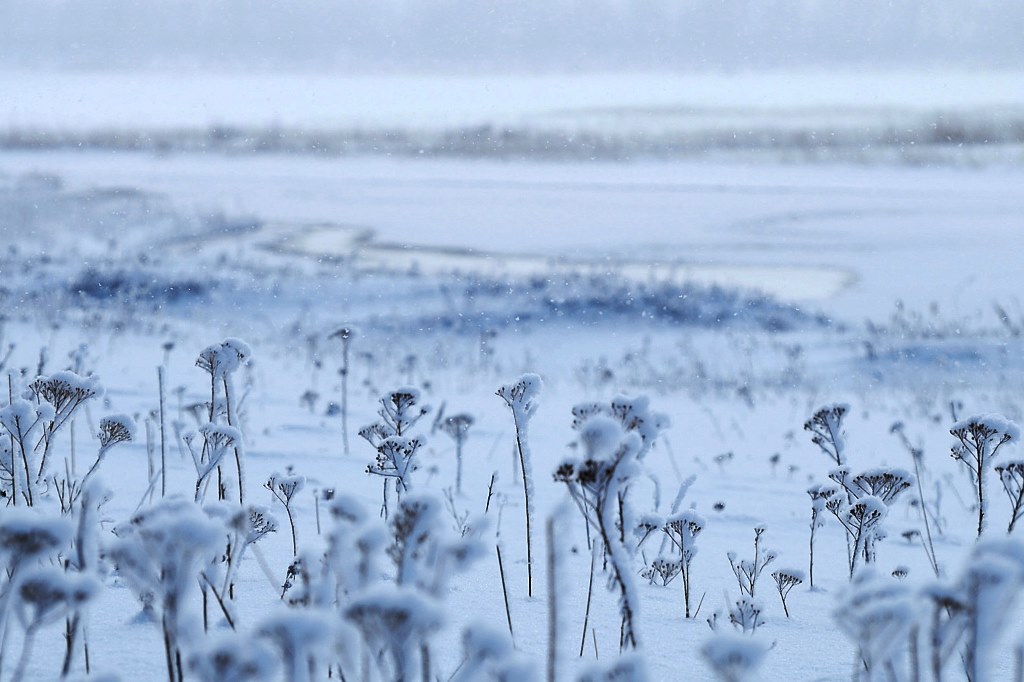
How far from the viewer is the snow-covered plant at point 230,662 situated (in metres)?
0.79

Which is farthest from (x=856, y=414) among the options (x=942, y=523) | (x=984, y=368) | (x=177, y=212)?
(x=177, y=212)

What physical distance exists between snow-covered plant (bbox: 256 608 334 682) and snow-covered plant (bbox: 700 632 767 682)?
32 centimetres

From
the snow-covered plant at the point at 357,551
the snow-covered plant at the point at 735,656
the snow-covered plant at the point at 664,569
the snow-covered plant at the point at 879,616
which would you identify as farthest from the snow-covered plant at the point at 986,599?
the snow-covered plant at the point at 664,569

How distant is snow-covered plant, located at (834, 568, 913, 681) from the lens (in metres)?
0.85

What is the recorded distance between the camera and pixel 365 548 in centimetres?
96

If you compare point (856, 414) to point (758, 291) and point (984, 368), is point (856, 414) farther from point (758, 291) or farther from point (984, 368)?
point (758, 291)

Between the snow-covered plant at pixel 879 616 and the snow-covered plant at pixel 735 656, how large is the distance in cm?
13

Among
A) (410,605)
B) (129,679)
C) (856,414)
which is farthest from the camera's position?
(856,414)

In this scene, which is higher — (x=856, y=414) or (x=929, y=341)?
Result: (x=929, y=341)

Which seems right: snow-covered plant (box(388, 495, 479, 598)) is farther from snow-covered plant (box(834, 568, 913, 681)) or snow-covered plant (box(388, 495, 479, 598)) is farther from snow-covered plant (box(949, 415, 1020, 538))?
snow-covered plant (box(949, 415, 1020, 538))

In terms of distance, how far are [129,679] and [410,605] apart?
1153 mm

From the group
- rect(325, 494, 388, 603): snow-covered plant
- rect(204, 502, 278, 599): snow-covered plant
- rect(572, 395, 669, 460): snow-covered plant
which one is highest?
rect(572, 395, 669, 460): snow-covered plant

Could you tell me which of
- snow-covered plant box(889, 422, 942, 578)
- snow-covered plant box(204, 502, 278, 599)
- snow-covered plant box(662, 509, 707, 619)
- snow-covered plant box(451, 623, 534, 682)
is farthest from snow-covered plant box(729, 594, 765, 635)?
snow-covered plant box(451, 623, 534, 682)

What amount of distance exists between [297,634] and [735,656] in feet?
1.19
